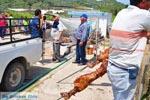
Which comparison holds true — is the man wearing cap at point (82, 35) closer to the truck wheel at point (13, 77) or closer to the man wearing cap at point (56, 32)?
the man wearing cap at point (56, 32)

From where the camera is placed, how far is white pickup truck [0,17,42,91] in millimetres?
3658

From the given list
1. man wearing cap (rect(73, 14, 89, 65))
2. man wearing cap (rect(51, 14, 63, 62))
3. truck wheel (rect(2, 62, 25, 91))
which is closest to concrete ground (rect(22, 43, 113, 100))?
truck wheel (rect(2, 62, 25, 91))

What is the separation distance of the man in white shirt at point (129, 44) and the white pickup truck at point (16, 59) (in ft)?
8.52

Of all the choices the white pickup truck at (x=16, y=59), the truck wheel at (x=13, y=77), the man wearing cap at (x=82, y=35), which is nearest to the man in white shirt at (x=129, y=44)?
the white pickup truck at (x=16, y=59)

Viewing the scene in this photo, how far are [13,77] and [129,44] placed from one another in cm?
331

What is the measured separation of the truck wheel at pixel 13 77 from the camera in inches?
154

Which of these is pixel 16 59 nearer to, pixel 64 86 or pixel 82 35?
pixel 64 86

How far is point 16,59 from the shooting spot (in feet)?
13.9

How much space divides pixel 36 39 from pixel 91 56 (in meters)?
4.10

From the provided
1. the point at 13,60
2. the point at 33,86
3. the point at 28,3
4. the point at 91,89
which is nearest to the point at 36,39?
the point at 13,60

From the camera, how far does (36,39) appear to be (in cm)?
502

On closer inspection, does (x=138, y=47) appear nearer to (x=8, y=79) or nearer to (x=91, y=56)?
(x=8, y=79)

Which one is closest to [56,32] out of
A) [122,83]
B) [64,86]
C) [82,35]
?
[82,35]

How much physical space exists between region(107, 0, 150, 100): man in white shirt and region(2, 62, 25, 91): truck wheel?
2812 mm
